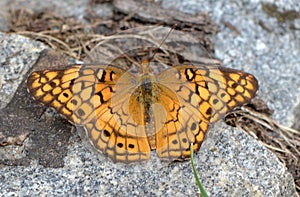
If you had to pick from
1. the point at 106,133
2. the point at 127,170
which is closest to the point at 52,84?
the point at 106,133

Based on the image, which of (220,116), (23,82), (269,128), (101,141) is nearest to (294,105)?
(269,128)

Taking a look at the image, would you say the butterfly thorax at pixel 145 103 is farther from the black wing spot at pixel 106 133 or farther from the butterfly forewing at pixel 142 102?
the black wing spot at pixel 106 133

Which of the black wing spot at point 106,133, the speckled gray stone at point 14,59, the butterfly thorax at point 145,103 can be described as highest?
the butterfly thorax at point 145,103

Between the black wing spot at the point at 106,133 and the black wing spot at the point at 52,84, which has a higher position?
the black wing spot at the point at 52,84

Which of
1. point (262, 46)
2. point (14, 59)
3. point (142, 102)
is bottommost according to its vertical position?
point (14, 59)

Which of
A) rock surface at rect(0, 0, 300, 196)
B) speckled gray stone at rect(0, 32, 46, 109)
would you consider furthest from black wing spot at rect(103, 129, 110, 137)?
speckled gray stone at rect(0, 32, 46, 109)

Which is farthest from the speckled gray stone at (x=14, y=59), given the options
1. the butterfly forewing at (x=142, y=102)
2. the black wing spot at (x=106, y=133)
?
the black wing spot at (x=106, y=133)

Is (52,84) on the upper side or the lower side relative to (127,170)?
upper

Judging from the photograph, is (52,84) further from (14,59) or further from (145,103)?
(14,59)
